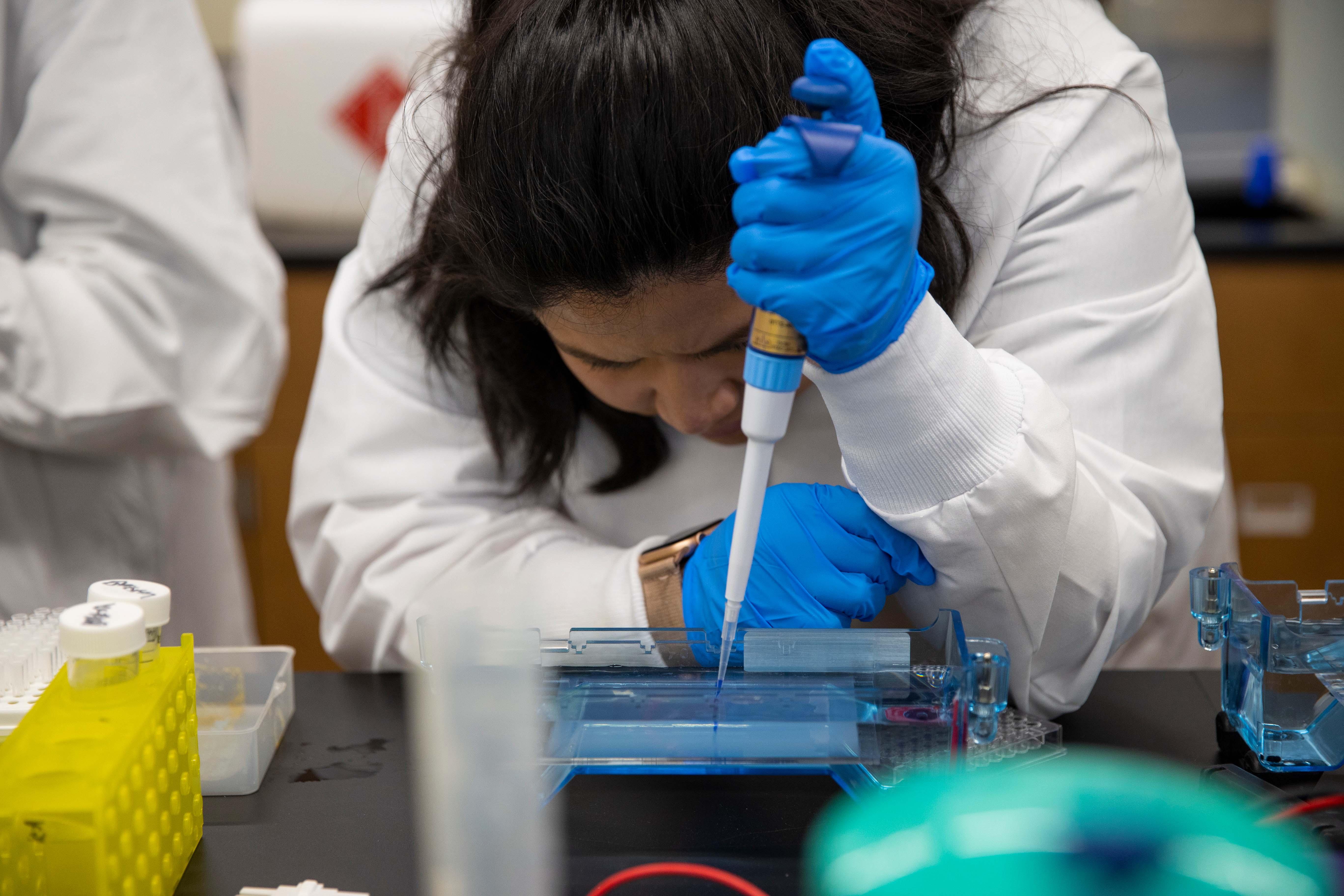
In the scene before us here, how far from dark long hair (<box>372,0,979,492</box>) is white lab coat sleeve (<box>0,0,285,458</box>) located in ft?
1.77

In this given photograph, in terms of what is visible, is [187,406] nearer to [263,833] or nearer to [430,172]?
[430,172]

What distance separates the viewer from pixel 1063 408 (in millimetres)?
858

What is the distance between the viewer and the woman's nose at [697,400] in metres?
0.97

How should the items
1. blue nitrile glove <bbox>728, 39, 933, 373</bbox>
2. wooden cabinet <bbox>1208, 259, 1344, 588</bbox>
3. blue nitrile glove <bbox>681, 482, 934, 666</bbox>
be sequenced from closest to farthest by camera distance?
blue nitrile glove <bbox>728, 39, 933, 373</bbox> → blue nitrile glove <bbox>681, 482, 934, 666</bbox> → wooden cabinet <bbox>1208, 259, 1344, 588</bbox>

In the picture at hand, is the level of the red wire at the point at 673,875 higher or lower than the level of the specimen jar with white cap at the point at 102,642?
lower

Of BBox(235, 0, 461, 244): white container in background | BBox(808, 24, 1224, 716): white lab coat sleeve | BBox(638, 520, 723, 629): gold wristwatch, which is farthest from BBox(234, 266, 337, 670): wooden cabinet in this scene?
BBox(808, 24, 1224, 716): white lab coat sleeve

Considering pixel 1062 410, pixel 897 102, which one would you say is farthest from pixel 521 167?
pixel 1062 410

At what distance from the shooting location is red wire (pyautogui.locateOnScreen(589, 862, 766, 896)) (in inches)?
27.3

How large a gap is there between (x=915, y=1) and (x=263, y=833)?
0.82m

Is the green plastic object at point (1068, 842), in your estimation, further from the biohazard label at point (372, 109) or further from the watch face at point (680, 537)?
the biohazard label at point (372, 109)

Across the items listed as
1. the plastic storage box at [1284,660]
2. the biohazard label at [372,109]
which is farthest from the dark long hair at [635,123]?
the biohazard label at [372,109]

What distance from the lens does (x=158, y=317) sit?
139 centimetres

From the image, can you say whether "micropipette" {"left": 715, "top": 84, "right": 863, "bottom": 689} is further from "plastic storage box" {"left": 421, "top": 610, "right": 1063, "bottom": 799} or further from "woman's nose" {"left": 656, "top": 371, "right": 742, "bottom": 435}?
"woman's nose" {"left": 656, "top": 371, "right": 742, "bottom": 435}

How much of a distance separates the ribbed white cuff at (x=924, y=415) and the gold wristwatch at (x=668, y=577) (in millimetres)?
205
